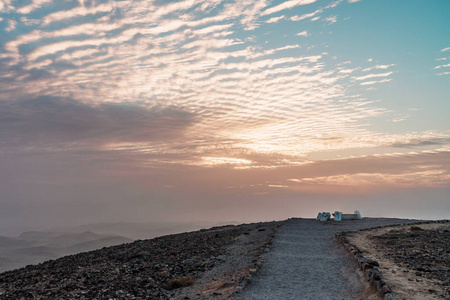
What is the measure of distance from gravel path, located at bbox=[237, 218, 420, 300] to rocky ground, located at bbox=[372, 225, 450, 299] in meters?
3.10

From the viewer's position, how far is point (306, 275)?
18219 mm

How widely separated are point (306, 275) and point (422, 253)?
9359mm

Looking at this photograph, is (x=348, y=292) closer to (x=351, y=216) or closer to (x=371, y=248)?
(x=371, y=248)

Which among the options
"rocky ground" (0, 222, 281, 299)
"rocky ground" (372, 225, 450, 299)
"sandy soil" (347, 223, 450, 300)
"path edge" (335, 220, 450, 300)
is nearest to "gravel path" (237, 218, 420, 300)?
"path edge" (335, 220, 450, 300)

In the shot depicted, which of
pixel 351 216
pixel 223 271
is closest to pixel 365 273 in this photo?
pixel 223 271

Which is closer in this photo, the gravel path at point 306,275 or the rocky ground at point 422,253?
the gravel path at point 306,275

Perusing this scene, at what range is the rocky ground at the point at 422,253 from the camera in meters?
16.7

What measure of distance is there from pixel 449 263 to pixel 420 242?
795 centimetres

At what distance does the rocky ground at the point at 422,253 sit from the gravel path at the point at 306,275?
10.2ft

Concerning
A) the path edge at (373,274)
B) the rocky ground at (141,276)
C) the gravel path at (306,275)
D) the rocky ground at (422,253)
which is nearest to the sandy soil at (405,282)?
the rocky ground at (422,253)

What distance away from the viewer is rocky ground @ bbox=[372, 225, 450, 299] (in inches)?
658

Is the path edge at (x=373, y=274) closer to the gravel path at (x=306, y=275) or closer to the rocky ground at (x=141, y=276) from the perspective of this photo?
the gravel path at (x=306, y=275)

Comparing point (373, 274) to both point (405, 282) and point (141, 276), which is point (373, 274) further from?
point (141, 276)

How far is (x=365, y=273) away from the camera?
56.5 ft
